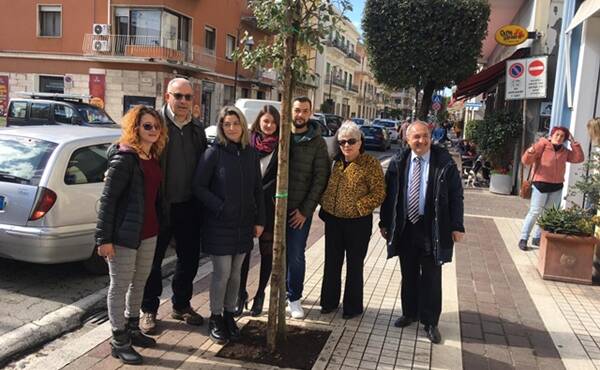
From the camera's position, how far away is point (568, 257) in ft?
19.4

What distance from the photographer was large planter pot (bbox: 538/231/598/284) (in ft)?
19.1

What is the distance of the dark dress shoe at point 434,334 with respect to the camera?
166 inches

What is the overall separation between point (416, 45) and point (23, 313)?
53.6 feet

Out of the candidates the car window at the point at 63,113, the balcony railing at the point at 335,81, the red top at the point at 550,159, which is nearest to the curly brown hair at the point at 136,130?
the red top at the point at 550,159

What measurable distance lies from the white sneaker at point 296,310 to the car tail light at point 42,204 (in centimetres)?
238

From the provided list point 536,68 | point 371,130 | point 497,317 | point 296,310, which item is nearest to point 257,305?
point 296,310

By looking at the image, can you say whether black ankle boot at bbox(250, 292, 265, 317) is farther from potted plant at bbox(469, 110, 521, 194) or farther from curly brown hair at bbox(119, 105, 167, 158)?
potted plant at bbox(469, 110, 521, 194)

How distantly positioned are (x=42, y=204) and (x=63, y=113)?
10.5 metres

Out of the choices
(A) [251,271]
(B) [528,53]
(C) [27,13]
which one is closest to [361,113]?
(C) [27,13]

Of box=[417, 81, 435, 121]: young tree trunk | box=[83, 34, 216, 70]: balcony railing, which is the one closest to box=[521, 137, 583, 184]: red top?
box=[417, 81, 435, 121]: young tree trunk

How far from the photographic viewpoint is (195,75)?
1141 inches

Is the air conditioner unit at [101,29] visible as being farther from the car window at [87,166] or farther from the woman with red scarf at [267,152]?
the woman with red scarf at [267,152]

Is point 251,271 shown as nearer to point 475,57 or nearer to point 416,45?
point 416,45

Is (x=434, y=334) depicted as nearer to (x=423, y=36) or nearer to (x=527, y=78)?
(x=527, y=78)
